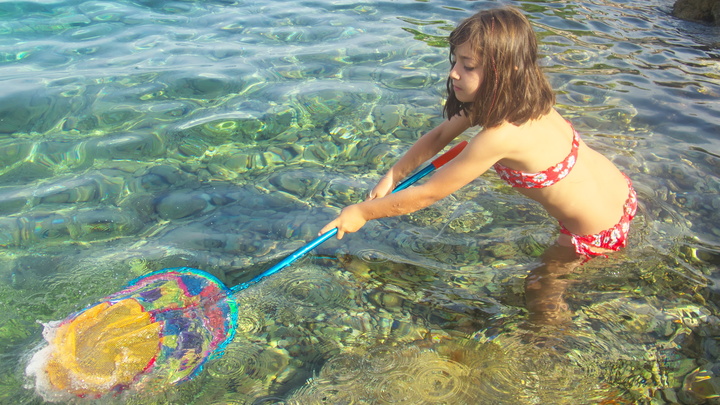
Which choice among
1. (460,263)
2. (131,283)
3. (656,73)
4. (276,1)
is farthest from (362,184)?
(276,1)

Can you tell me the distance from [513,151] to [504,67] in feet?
1.39

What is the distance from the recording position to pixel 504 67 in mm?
2420

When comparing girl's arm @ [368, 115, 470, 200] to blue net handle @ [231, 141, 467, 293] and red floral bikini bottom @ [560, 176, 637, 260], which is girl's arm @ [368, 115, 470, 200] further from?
red floral bikini bottom @ [560, 176, 637, 260]

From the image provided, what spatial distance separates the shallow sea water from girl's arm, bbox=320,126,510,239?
1.50ft

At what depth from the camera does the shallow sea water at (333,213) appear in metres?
2.51

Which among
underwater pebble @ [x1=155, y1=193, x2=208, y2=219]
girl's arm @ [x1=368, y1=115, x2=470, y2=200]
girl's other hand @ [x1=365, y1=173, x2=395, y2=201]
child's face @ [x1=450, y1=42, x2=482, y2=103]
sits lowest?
underwater pebble @ [x1=155, y1=193, x2=208, y2=219]

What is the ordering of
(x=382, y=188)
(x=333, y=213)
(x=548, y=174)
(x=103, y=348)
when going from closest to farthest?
(x=103, y=348) → (x=548, y=174) → (x=382, y=188) → (x=333, y=213)

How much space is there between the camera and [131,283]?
302 cm

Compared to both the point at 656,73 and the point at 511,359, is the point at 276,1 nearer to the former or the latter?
the point at 656,73

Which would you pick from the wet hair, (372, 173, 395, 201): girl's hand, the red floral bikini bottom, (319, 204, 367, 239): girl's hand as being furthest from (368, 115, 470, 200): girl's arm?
the red floral bikini bottom

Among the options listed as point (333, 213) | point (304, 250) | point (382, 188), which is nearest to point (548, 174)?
point (382, 188)

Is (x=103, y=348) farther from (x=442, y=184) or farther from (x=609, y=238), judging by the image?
(x=609, y=238)

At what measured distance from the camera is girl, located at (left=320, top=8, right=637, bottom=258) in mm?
2428

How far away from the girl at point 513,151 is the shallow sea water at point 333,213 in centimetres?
36
